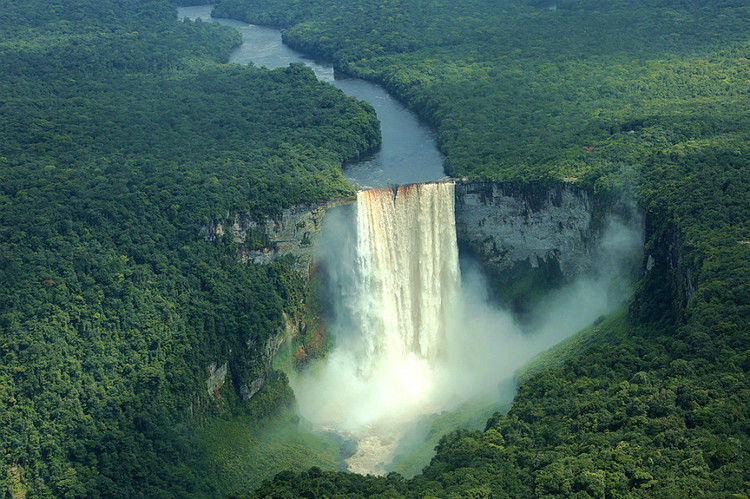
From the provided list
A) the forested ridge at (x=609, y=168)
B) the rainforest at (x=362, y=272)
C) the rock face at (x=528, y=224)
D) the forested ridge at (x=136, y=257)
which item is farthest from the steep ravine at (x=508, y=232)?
the forested ridge at (x=609, y=168)

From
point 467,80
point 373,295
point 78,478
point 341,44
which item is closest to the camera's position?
point 78,478

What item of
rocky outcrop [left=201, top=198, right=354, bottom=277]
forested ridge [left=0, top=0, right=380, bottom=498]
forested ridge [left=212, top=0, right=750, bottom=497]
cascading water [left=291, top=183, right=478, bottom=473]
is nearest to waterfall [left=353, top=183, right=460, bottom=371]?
cascading water [left=291, top=183, right=478, bottom=473]

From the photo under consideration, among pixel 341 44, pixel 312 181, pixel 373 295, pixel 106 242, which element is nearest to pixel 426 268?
pixel 373 295

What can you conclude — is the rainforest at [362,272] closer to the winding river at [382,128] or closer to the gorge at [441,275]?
the gorge at [441,275]

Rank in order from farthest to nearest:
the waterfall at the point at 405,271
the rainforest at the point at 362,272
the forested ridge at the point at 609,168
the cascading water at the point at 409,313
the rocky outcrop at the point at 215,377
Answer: the waterfall at the point at 405,271 → the cascading water at the point at 409,313 → the rocky outcrop at the point at 215,377 → the rainforest at the point at 362,272 → the forested ridge at the point at 609,168

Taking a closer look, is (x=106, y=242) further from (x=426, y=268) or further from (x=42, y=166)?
(x=426, y=268)

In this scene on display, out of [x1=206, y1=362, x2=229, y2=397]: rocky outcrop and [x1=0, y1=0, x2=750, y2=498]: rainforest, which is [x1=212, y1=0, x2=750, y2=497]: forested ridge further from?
[x1=206, y1=362, x2=229, y2=397]: rocky outcrop
